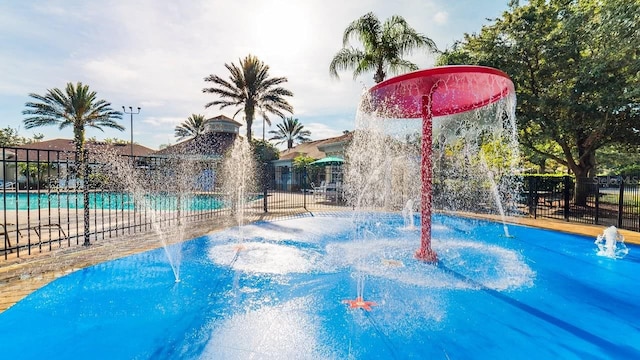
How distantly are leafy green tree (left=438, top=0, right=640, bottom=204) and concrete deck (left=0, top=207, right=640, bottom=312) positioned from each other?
4.32 metres

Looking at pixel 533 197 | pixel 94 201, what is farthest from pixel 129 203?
pixel 533 197

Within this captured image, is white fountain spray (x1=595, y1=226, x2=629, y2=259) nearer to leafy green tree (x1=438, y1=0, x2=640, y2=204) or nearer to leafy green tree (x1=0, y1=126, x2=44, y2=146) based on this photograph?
leafy green tree (x1=438, y1=0, x2=640, y2=204)

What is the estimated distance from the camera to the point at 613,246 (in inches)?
336

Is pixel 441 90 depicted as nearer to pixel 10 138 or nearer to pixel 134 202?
pixel 134 202

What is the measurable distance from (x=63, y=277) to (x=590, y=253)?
11977 millimetres

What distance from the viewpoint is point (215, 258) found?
24.8 ft

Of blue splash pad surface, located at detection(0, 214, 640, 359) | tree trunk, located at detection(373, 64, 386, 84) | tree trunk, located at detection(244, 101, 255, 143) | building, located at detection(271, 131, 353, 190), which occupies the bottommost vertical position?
blue splash pad surface, located at detection(0, 214, 640, 359)

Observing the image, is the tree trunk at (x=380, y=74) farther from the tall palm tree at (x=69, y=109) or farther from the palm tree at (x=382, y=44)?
the tall palm tree at (x=69, y=109)

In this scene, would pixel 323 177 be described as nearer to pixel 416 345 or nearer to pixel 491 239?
pixel 491 239

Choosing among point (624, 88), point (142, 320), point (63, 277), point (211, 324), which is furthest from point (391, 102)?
point (624, 88)

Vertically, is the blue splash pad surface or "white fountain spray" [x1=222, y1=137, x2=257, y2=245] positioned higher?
"white fountain spray" [x1=222, y1=137, x2=257, y2=245]

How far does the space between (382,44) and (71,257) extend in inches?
637

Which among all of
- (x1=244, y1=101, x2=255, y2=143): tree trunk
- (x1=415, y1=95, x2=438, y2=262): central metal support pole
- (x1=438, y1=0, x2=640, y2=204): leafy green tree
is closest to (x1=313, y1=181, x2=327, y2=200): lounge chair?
(x1=244, y1=101, x2=255, y2=143): tree trunk

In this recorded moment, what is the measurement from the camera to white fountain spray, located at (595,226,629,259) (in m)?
8.24
